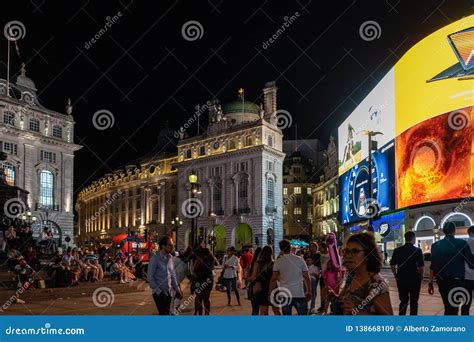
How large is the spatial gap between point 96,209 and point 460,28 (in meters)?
99.5

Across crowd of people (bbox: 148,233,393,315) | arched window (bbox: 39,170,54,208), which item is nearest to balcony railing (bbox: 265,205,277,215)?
arched window (bbox: 39,170,54,208)

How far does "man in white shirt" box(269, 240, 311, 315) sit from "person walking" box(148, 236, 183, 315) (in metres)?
1.83

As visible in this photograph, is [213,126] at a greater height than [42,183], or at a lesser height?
greater

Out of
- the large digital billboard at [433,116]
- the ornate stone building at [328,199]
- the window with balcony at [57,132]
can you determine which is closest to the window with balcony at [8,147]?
the window with balcony at [57,132]

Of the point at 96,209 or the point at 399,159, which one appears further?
the point at 96,209

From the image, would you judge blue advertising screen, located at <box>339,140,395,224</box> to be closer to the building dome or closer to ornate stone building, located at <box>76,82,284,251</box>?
ornate stone building, located at <box>76,82,284,251</box>

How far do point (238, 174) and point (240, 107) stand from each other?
12.2 meters

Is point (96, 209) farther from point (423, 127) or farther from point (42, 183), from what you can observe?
point (423, 127)

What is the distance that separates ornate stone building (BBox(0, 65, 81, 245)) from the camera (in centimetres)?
5922

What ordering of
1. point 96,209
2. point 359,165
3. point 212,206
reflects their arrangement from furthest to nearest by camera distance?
point 96,209 → point 212,206 → point 359,165
